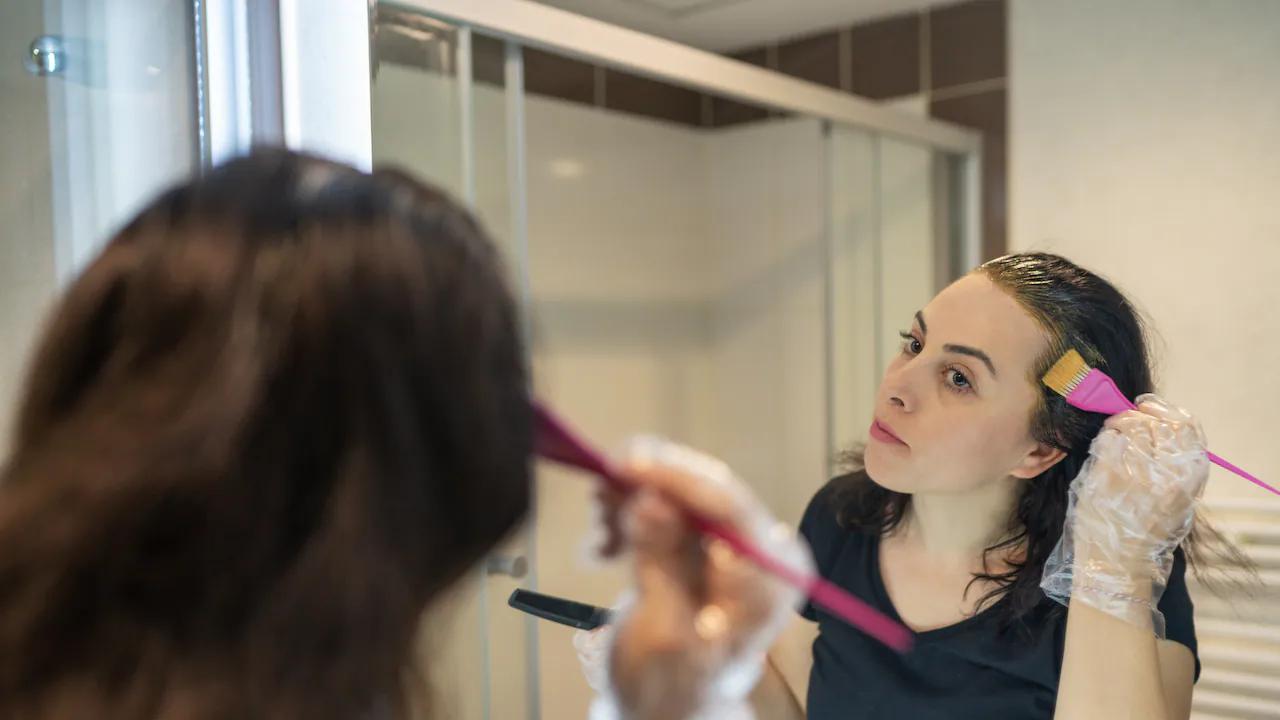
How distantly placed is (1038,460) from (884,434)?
5.7 inches

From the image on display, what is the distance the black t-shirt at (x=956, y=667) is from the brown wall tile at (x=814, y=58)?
90 centimetres

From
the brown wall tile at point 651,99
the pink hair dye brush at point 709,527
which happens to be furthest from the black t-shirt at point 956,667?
the brown wall tile at point 651,99

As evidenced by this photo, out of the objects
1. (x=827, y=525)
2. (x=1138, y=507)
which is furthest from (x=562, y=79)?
(x=1138, y=507)

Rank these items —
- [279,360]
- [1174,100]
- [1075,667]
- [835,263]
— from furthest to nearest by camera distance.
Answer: [835,263]
[1174,100]
[1075,667]
[279,360]

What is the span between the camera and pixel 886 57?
1543 mm

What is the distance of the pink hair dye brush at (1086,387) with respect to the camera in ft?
2.62

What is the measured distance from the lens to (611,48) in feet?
3.85

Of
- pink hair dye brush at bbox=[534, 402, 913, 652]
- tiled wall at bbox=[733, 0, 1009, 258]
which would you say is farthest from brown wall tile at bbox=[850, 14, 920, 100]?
pink hair dye brush at bbox=[534, 402, 913, 652]

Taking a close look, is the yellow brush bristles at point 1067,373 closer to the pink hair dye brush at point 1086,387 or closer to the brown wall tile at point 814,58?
the pink hair dye brush at point 1086,387

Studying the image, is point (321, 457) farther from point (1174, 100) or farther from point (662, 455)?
point (1174, 100)

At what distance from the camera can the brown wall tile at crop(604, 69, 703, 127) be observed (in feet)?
5.89

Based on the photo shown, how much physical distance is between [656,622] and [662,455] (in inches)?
2.5

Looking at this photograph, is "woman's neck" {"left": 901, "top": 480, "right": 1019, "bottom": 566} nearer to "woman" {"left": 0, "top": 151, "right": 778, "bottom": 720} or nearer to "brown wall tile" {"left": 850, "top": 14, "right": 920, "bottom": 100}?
"woman" {"left": 0, "top": 151, "right": 778, "bottom": 720}

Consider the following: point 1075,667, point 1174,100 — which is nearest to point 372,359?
point 1075,667
